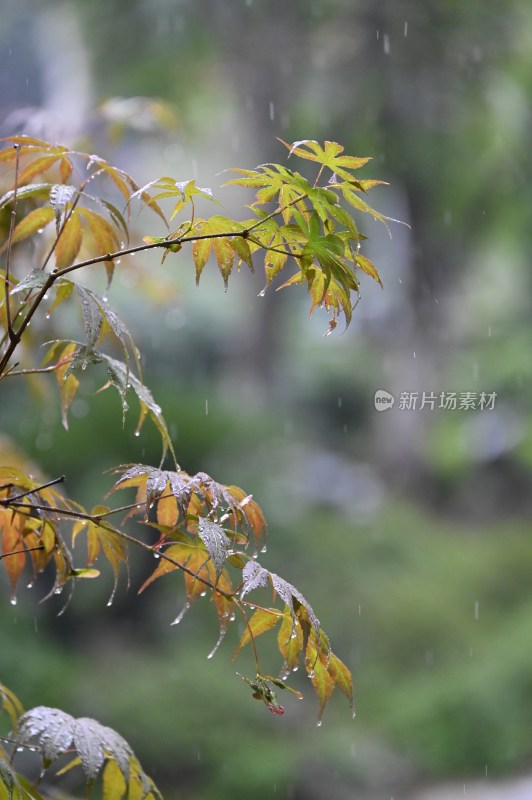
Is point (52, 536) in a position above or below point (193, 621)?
→ above

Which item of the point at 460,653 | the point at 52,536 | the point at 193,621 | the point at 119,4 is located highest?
the point at 119,4

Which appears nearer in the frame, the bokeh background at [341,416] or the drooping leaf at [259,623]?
the drooping leaf at [259,623]

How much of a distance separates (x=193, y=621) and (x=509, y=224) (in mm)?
3121

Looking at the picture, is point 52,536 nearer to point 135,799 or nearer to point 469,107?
point 135,799

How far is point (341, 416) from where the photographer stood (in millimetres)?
6926

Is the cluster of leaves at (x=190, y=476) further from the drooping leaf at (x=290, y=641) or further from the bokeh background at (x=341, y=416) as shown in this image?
the bokeh background at (x=341, y=416)

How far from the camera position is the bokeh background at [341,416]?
9.39 ft

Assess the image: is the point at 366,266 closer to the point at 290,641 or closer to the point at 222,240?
the point at 222,240

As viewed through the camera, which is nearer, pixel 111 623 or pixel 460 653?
pixel 111 623

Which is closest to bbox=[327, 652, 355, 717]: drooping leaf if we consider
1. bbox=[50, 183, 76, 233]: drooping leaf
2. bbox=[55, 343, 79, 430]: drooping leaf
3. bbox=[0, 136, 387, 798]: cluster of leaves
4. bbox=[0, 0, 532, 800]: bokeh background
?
bbox=[0, 136, 387, 798]: cluster of leaves

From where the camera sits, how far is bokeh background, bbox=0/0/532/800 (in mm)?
2863

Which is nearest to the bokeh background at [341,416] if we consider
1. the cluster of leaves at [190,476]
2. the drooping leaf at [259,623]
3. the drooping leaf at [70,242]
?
the drooping leaf at [70,242]

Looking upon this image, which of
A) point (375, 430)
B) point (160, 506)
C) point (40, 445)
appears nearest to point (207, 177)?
point (375, 430)

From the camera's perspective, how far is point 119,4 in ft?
15.9
